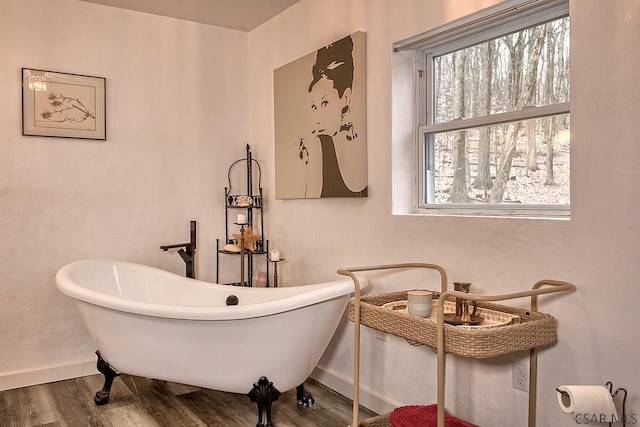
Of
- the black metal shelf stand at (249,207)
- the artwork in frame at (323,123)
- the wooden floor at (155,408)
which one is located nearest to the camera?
the wooden floor at (155,408)

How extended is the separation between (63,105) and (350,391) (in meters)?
2.49

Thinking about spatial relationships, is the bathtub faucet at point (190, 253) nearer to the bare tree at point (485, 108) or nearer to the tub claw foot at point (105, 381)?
the tub claw foot at point (105, 381)

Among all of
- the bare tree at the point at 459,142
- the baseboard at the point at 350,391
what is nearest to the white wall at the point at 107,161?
the baseboard at the point at 350,391

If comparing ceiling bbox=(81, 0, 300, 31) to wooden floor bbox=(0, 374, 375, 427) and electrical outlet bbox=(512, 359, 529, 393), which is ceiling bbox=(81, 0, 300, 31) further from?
electrical outlet bbox=(512, 359, 529, 393)

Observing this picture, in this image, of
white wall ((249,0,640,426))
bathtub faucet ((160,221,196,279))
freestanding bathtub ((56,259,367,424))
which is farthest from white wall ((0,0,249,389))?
white wall ((249,0,640,426))

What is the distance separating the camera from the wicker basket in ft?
5.48

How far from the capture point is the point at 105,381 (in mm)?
2930

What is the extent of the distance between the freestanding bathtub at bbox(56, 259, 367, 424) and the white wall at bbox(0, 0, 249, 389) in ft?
2.48

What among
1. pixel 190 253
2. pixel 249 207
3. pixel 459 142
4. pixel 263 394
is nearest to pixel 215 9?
pixel 249 207

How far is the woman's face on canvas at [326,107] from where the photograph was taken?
2996mm

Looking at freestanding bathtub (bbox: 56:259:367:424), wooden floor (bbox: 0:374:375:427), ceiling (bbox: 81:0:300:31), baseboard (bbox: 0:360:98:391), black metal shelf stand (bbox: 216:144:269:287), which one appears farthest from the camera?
black metal shelf stand (bbox: 216:144:269:287)

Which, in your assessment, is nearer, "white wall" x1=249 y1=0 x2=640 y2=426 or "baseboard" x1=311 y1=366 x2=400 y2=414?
"white wall" x1=249 y1=0 x2=640 y2=426

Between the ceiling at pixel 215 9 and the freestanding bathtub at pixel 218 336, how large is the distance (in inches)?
73.7

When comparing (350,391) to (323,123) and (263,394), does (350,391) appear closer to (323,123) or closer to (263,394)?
(263,394)
